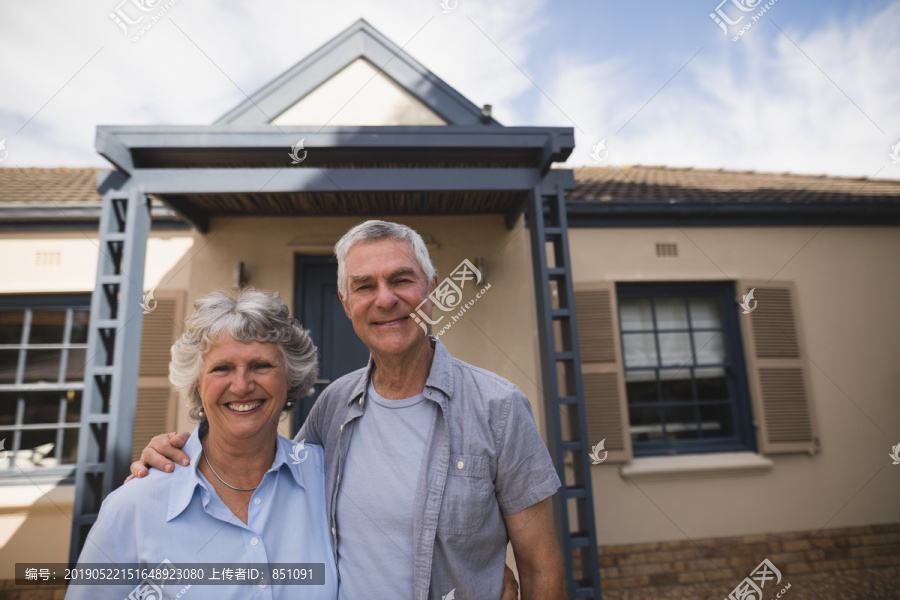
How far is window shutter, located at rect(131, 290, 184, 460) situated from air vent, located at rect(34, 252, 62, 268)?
3.78ft

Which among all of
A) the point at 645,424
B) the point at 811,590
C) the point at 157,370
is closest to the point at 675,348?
the point at 645,424

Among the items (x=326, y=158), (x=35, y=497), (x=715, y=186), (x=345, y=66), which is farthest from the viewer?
(x=715, y=186)

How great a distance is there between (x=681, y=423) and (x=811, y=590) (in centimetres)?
176

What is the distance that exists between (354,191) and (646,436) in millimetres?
3846

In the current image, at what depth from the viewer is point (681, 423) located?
15.3ft

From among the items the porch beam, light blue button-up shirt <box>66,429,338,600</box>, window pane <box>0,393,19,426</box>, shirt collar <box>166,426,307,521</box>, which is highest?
the porch beam

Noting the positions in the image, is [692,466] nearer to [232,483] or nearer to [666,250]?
[666,250]

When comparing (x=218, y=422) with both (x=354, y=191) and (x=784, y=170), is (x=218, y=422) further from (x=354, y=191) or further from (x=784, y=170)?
(x=784, y=170)

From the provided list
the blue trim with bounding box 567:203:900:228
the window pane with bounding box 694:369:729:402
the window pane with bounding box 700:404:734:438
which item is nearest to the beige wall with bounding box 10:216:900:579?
the blue trim with bounding box 567:203:900:228

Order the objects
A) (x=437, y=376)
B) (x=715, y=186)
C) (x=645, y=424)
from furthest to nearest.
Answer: (x=715, y=186)
(x=645, y=424)
(x=437, y=376)

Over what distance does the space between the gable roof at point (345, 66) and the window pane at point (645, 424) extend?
3363 mm

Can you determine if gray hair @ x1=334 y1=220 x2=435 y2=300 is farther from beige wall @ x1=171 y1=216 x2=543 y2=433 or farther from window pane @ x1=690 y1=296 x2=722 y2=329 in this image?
window pane @ x1=690 y1=296 x2=722 y2=329

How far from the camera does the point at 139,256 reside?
3.12 metres

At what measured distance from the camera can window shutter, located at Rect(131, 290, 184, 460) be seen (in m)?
3.94
